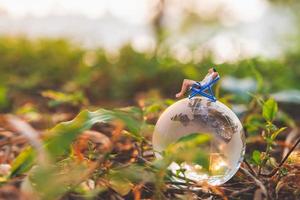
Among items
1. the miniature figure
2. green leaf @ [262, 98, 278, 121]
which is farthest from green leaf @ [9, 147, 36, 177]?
green leaf @ [262, 98, 278, 121]

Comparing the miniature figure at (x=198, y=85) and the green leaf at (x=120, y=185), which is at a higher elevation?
the miniature figure at (x=198, y=85)

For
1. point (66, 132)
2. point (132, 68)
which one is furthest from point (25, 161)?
point (132, 68)

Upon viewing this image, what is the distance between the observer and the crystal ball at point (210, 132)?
124 cm

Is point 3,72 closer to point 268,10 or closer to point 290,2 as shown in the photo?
A: point 290,2

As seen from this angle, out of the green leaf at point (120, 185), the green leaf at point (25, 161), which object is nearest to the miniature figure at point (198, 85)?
the green leaf at point (120, 185)

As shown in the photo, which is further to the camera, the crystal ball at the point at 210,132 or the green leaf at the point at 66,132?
the crystal ball at the point at 210,132

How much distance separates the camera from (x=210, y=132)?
1255mm

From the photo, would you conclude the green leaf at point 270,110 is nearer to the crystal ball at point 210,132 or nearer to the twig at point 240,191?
the crystal ball at point 210,132

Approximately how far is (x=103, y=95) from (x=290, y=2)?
14.2 ft

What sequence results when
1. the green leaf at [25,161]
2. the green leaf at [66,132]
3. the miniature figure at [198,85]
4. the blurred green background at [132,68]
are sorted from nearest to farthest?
the green leaf at [66,132]
the green leaf at [25,161]
the miniature figure at [198,85]
the blurred green background at [132,68]

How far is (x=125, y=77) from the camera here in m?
4.00

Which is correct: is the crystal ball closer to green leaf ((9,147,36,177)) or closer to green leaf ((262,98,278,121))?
green leaf ((262,98,278,121))

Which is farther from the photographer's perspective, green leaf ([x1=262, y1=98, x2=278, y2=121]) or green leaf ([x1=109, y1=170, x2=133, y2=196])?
green leaf ([x1=262, y1=98, x2=278, y2=121])

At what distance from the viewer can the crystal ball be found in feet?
4.07
